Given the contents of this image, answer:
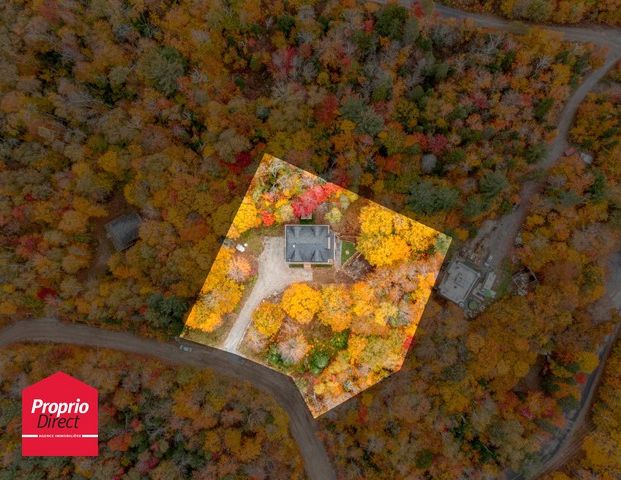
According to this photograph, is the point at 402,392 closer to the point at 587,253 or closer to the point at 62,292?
the point at 587,253

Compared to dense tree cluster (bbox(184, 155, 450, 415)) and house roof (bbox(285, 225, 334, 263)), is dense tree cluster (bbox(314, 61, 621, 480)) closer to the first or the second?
dense tree cluster (bbox(184, 155, 450, 415))

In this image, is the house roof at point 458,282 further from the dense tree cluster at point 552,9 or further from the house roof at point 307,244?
the dense tree cluster at point 552,9

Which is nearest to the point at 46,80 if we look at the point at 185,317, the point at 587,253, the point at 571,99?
the point at 185,317

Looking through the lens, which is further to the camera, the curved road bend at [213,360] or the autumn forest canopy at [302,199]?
the curved road bend at [213,360]

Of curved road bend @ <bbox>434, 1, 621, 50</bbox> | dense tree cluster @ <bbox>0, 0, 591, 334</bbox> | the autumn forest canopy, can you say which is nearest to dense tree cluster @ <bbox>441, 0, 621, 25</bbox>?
the autumn forest canopy

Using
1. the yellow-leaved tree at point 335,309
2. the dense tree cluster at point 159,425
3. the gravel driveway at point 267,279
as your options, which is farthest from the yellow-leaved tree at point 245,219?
the dense tree cluster at point 159,425

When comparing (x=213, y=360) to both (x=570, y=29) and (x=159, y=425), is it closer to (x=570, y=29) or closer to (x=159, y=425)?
(x=159, y=425)
